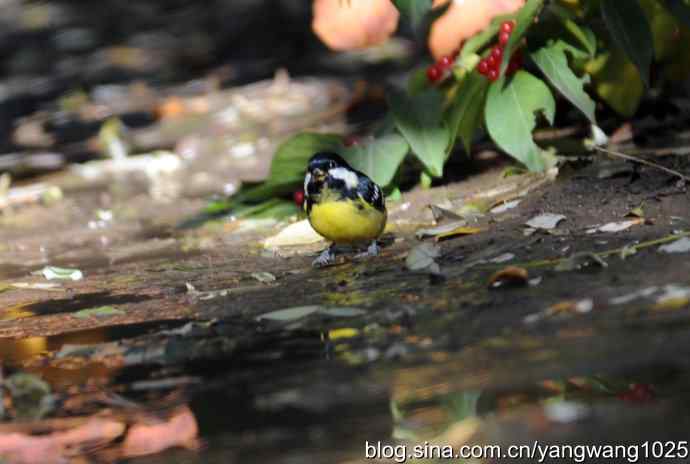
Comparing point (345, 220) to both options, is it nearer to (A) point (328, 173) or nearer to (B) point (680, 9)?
(A) point (328, 173)

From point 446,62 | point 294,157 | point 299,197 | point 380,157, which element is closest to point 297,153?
point 294,157

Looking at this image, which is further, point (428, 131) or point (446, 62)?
point (446, 62)

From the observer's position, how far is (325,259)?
4168mm

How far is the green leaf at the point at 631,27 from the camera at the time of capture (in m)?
4.01

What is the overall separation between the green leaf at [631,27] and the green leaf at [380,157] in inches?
47.8

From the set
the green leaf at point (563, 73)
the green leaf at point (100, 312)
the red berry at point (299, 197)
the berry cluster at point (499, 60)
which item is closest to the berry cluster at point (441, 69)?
the berry cluster at point (499, 60)

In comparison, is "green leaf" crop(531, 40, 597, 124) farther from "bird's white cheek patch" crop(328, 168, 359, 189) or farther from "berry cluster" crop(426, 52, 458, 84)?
"bird's white cheek patch" crop(328, 168, 359, 189)

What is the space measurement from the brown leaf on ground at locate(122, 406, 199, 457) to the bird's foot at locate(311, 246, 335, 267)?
1629 millimetres

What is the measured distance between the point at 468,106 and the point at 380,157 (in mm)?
464

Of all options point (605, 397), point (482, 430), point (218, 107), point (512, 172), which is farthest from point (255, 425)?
point (218, 107)

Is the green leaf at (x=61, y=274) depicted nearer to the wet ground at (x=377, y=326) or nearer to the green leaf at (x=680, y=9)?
the wet ground at (x=377, y=326)

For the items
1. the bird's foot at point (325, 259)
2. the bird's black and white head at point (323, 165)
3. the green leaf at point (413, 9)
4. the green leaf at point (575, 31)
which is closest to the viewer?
the green leaf at point (413, 9)

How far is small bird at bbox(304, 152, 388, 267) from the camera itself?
4.16 metres

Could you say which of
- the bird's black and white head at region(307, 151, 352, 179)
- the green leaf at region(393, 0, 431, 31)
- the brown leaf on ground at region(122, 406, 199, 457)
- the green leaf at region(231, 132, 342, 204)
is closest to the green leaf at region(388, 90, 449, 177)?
the green leaf at region(231, 132, 342, 204)
